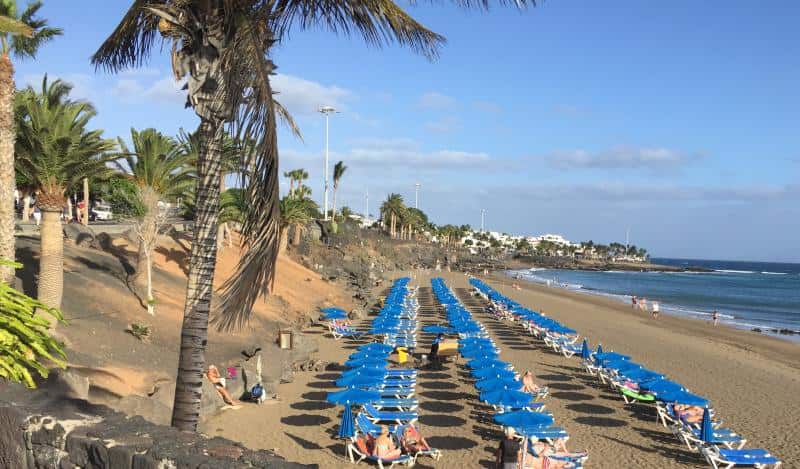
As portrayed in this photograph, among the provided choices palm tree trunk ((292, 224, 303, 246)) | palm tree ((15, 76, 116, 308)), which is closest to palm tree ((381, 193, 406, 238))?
palm tree trunk ((292, 224, 303, 246))

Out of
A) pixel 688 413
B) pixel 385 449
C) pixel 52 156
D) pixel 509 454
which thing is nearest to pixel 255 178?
pixel 509 454

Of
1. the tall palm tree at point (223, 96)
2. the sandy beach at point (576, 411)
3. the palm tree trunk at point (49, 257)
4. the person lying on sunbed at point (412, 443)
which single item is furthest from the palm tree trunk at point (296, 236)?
the tall palm tree at point (223, 96)

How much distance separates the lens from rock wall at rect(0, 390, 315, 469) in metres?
3.87

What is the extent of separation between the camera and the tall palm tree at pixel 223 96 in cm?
501

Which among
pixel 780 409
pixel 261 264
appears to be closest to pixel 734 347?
pixel 780 409

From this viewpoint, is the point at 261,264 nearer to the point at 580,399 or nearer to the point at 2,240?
the point at 2,240

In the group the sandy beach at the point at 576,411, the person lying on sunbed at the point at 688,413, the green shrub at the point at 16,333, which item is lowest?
the sandy beach at the point at 576,411

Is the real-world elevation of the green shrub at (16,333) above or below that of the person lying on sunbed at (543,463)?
above

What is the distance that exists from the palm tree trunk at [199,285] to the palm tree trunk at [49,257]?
7839 mm

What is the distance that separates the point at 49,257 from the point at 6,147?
101 inches

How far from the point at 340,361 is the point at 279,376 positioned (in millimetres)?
3056

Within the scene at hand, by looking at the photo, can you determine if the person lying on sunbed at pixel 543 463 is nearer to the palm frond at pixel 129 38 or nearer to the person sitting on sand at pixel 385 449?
the person sitting on sand at pixel 385 449

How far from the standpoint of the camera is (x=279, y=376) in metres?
15.1

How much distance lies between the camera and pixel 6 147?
9.96 m
